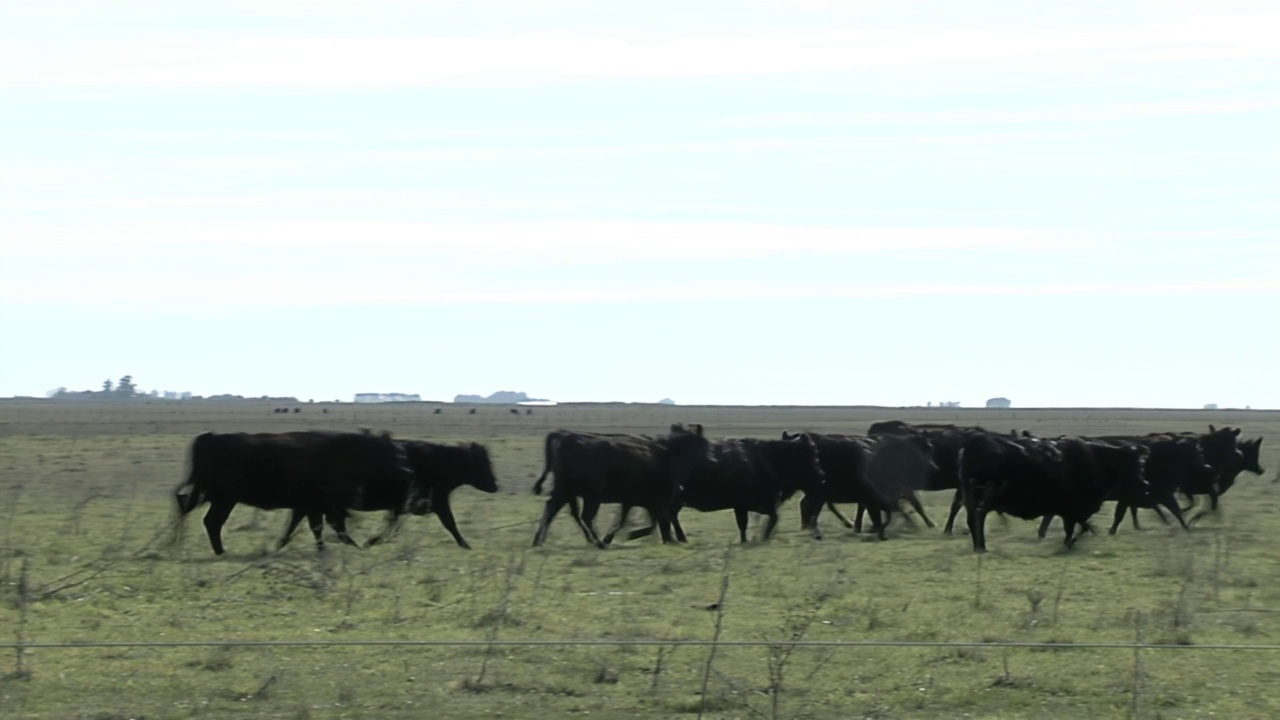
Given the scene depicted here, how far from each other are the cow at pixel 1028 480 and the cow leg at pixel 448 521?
6365mm

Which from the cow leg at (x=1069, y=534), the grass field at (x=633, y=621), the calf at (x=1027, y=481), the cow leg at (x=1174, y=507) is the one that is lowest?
the grass field at (x=633, y=621)

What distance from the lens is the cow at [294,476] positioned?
20.5m

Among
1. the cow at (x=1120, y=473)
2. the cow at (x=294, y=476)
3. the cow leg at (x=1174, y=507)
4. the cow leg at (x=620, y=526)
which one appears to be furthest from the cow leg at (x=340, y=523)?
the cow leg at (x=1174, y=507)

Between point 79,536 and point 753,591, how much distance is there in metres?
9.81

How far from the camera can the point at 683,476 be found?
23078 millimetres

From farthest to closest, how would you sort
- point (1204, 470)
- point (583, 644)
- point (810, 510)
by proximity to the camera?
point (1204, 470), point (810, 510), point (583, 644)

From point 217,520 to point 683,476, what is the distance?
6.30 meters

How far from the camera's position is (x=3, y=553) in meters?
19.4

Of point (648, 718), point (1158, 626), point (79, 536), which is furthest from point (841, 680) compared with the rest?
point (79, 536)

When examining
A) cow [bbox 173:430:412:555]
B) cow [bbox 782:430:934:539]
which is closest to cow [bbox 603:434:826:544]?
cow [bbox 782:430:934:539]

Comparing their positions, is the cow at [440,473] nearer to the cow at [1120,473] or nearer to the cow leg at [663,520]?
the cow leg at [663,520]

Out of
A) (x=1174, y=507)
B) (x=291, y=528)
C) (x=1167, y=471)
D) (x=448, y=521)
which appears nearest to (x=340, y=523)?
(x=291, y=528)

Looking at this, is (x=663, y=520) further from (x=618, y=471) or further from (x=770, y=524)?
(x=770, y=524)

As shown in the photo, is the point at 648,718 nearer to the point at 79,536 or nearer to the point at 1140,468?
the point at 79,536
